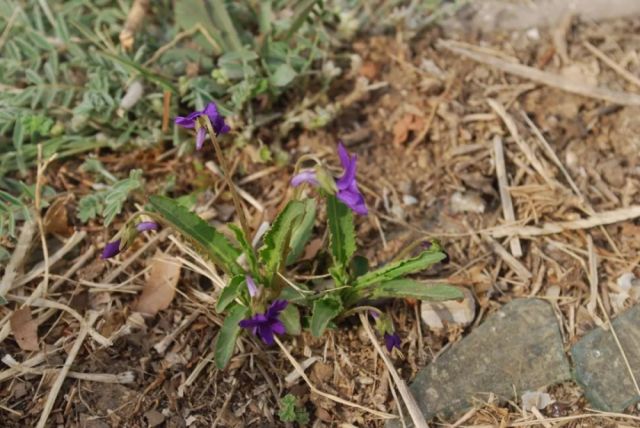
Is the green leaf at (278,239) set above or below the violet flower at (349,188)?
below

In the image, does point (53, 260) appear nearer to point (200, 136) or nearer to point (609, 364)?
point (200, 136)

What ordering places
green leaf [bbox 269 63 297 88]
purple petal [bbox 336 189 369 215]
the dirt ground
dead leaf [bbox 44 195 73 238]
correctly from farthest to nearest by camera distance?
1. green leaf [bbox 269 63 297 88]
2. dead leaf [bbox 44 195 73 238]
3. the dirt ground
4. purple petal [bbox 336 189 369 215]

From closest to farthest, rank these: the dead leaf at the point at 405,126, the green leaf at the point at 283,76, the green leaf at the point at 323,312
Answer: the green leaf at the point at 323,312
the green leaf at the point at 283,76
the dead leaf at the point at 405,126

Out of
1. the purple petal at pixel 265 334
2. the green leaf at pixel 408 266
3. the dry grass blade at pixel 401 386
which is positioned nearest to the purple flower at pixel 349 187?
the green leaf at pixel 408 266

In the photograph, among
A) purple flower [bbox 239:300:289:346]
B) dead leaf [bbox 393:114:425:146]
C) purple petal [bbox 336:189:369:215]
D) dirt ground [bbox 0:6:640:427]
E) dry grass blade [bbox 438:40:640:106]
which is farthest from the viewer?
dry grass blade [bbox 438:40:640:106]

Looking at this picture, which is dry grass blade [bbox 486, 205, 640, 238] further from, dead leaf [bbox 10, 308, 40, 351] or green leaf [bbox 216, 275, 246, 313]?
dead leaf [bbox 10, 308, 40, 351]

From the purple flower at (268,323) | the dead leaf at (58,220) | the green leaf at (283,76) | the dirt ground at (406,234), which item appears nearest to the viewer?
the purple flower at (268,323)

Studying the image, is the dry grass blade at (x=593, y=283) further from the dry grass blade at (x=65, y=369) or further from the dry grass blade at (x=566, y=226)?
the dry grass blade at (x=65, y=369)

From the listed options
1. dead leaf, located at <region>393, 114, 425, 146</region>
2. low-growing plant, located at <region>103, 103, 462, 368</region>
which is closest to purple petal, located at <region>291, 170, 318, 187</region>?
low-growing plant, located at <region>103, 103, 462, 368</region>
